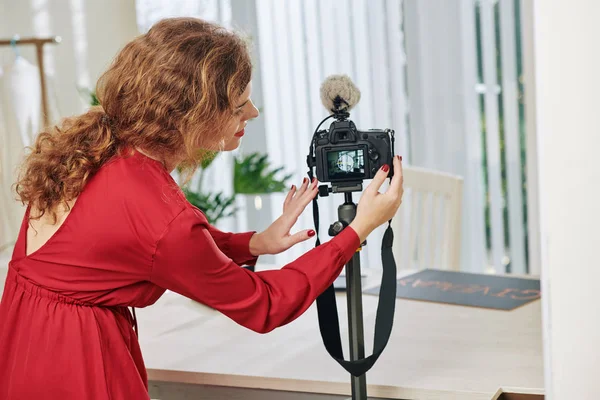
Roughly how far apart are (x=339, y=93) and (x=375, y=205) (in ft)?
0.56

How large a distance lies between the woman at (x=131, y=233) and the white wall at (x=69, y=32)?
220cm

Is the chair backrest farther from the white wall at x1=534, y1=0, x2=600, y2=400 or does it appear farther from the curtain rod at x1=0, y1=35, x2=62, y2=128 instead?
the white wall at x1=534, y1=0, x2=600, y2=400

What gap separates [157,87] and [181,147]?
→ 11 centimetres

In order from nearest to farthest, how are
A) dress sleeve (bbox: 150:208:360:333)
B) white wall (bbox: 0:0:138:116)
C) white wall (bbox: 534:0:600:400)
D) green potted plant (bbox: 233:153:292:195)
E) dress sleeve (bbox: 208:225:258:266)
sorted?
1. white wall (bbox: 534:0:600:400)
2. dress sleeve (bbox: 150:208:360:333)
3. dress sleeve (bbox: 208:225:258:266)
4. green potted plant (bbox: 233:153:292:195)
5. white wall (bbox: 0:0:138:116)

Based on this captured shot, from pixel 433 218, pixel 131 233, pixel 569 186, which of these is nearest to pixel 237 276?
pixel 131 233

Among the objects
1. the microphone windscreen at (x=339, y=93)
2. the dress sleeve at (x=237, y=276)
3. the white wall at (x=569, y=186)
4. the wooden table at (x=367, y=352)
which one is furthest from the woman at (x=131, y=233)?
the white wall at (x=569, y=186)

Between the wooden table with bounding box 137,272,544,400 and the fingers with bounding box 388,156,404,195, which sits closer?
the fingers with bounding box 388,156,404,195

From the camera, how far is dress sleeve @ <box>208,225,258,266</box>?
1.39 meters

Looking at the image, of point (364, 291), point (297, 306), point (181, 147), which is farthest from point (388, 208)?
point (364, 291)

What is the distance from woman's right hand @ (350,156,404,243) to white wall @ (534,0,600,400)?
1.20ft

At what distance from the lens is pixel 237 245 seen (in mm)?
1397

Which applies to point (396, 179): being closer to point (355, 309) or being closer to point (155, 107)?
point (355, 309)

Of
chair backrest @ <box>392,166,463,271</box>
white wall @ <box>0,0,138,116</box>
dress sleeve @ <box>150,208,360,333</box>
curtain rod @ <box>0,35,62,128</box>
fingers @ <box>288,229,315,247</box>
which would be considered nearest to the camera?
dress sleeve @ <box>150,208,360,333</box>

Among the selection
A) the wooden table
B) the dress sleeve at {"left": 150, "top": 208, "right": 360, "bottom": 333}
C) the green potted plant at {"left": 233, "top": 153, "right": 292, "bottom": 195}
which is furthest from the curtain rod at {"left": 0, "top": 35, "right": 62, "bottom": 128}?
the dress sleeve at {"left": 150, "top": 208, "right": 360, "bottom": 333}
